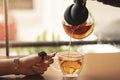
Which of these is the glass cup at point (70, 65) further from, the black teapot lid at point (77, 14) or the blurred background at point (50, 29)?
the blurred background at point (50, 29)

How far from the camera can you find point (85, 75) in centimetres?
109

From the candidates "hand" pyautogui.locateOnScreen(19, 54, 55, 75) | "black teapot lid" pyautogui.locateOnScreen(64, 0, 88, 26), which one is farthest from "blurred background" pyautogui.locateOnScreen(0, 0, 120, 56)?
"black teapot lid" pyautogui.locateOnScreen(64, 0, 88, 26)

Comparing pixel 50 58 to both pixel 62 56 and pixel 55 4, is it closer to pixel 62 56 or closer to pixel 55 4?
pixel 62 56

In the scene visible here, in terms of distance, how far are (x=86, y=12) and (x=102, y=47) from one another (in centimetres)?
166

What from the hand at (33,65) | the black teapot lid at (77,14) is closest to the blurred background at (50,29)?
the hand at (33,65)

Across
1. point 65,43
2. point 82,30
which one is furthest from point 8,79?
point 65,43

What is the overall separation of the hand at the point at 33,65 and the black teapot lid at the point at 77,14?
23 centimetres

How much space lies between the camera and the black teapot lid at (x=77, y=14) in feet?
3.07

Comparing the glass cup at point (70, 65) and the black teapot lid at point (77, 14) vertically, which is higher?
the black teapot lid at point (77, 14)

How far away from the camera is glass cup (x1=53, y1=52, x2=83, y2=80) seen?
102cm

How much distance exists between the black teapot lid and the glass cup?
0.14 metres

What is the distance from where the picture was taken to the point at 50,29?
3053 mm

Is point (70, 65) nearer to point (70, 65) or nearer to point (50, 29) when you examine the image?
point (70, 65)

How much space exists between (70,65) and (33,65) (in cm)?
17
